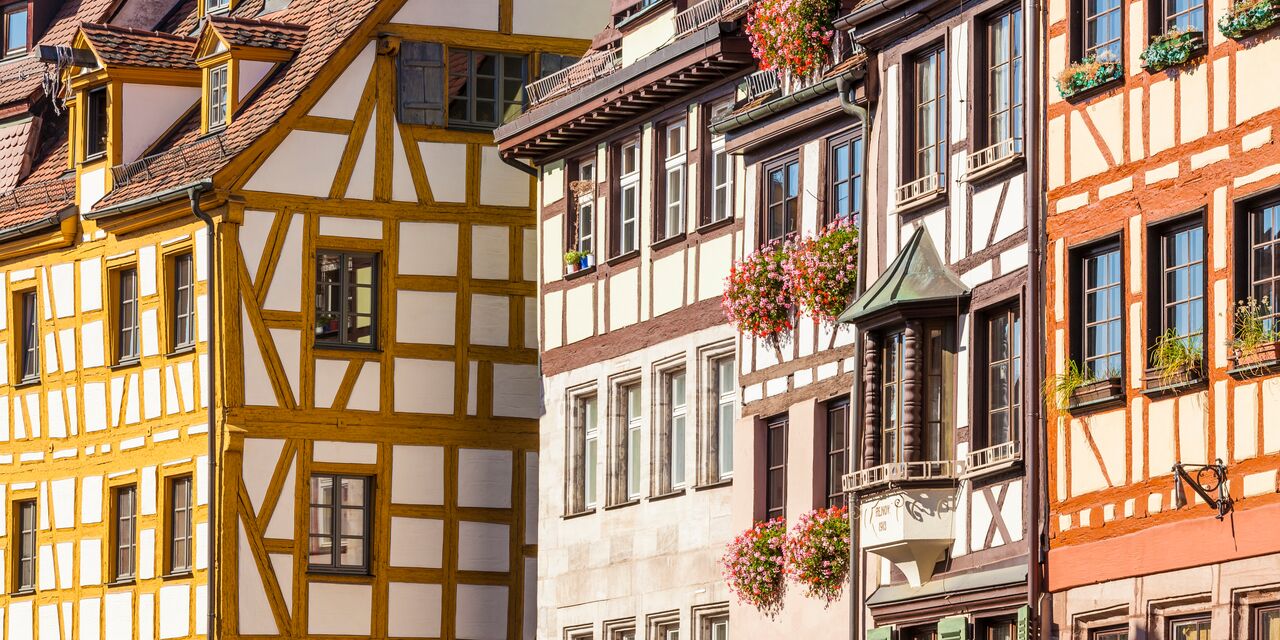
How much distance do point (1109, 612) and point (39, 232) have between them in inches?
785

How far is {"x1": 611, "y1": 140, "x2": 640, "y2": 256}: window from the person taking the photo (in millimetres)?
30125

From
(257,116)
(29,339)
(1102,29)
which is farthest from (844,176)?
(29,339)

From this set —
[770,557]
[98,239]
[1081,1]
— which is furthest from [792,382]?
[98,239]

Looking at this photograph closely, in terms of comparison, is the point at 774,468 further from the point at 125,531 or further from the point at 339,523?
the point at 125,531

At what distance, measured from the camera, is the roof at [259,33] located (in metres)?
35.1

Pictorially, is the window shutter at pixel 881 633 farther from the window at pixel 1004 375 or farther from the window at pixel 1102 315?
the window at pixel 1102 315

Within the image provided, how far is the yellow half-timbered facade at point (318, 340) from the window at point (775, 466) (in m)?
7.24

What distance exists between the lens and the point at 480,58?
3503 centimetres

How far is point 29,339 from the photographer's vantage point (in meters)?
37.8

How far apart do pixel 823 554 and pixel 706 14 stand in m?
6.29

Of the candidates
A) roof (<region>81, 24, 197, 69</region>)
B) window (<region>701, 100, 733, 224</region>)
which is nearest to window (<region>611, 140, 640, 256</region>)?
window (<region>701, 100, 733, 224</region>)

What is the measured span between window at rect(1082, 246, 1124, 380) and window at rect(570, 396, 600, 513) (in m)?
10.2

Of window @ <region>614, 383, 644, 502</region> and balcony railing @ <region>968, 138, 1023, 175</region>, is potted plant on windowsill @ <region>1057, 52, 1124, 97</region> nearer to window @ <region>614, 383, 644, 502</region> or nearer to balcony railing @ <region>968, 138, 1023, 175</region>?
balcony railing @ <region>968, 138, 1023, 175</region>

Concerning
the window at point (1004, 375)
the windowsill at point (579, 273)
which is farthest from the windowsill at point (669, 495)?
the window at point (1004, 375)
